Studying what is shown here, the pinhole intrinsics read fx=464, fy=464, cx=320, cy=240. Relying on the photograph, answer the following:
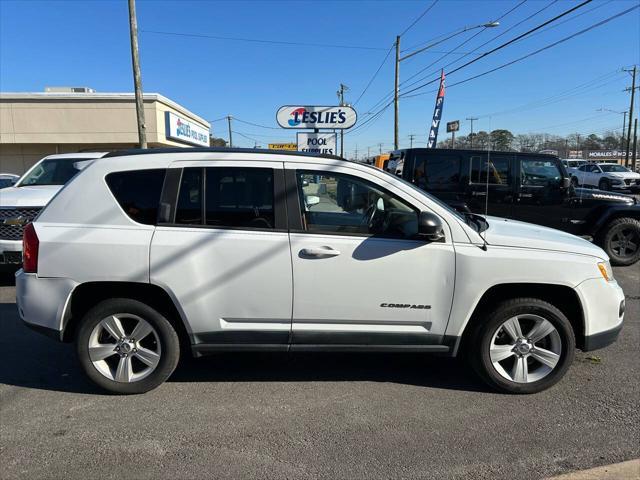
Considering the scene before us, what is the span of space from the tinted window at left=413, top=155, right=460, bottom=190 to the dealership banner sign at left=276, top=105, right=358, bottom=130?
14.1ft

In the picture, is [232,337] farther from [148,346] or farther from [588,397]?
[588,397]

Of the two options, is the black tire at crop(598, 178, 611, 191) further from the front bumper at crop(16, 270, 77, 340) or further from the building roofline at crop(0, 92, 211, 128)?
the front bumper at crop(16, 270, 77, 340)

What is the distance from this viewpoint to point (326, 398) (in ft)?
11.4

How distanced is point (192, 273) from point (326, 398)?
1.36 meters

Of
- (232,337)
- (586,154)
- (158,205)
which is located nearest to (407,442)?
(232,337)

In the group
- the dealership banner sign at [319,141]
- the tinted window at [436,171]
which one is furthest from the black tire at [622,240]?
the dealership banner sign at [319,141]

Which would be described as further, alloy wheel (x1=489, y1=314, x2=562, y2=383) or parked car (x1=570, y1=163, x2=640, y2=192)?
parked car (x1=570, y1=163, x2=640, y2=192)

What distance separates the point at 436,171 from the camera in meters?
8.55

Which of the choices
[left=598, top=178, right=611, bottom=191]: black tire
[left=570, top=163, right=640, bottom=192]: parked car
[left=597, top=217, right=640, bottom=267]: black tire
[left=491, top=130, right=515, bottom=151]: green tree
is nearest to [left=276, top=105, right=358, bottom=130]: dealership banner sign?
[left=491, top=130, right=515, bottom=151]: green tree

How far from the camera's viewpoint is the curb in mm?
2568

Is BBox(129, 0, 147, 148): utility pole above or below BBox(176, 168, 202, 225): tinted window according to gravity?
above

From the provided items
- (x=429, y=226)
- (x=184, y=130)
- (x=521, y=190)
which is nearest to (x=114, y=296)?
(x=429, y=226)

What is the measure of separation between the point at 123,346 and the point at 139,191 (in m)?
1.15

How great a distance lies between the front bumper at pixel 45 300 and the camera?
3.31 m
